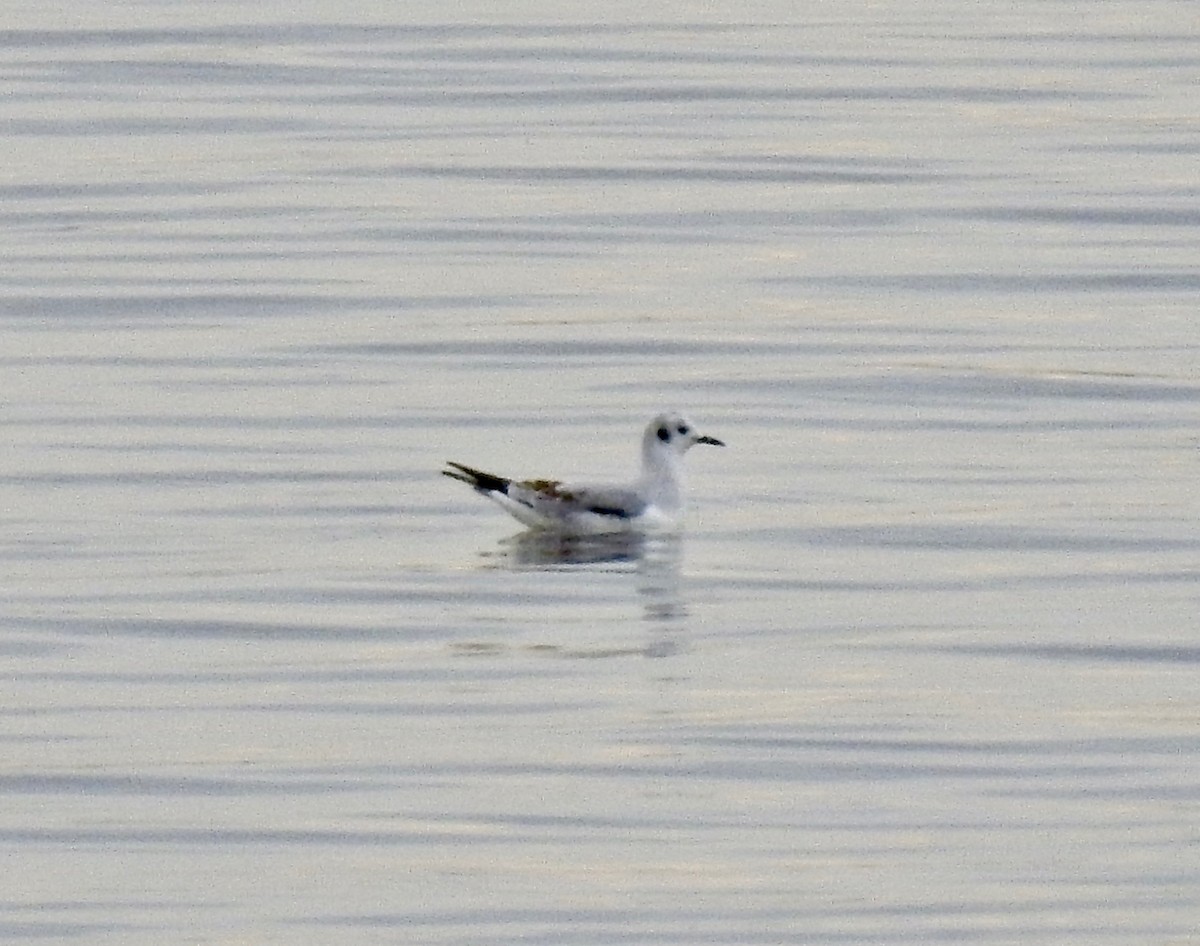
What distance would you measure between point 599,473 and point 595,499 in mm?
1084

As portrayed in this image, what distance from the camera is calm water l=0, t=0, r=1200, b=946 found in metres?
10.5

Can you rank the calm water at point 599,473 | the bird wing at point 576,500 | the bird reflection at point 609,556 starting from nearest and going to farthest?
1. the calm water at point 599,473
2. the bird reflection at point 609,556
3. the bird wing at point 576,500

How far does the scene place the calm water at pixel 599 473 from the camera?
10.5 metres

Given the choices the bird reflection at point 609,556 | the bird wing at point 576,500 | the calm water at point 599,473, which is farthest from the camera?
the bird wing at point 576,500

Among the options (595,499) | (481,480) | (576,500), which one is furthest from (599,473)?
(481,480)

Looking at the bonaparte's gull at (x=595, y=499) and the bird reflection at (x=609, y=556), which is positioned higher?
the bonaparte's gull at (x=595, y=499)

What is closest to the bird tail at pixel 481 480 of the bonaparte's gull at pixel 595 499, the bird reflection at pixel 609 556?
the bonaparte's gull at pixel 595 499

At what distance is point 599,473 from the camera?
1717 cm

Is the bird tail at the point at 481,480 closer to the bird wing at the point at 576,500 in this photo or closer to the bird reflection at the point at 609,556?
the bird wing at the point at 576,500

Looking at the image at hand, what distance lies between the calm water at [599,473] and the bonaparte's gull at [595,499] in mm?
169

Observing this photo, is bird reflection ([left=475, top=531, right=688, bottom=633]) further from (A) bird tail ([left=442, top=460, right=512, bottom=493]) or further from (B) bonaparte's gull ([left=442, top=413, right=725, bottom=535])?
(A) bird tail ([left=442, top=460, right=512, bottom=493])

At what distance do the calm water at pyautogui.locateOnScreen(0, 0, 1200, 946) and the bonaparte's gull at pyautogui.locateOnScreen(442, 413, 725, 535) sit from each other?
0.17 m

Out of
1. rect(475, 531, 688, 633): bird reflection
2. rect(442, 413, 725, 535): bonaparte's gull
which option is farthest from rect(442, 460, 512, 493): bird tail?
rect(475, 531, 688, 633): bird reflection

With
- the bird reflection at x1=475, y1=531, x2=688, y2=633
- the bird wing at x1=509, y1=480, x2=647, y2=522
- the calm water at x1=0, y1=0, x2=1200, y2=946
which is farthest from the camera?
the bird wing at x1=509, y1=480, x2=647, y2=522
